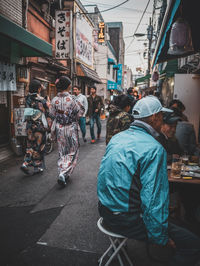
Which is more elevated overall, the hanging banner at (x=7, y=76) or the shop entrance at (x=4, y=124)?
the hanging banner at (x=7, y=76)

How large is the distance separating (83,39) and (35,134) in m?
13.9

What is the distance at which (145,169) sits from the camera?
1.87 meters

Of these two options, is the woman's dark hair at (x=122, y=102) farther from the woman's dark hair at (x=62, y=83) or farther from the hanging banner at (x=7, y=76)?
the hanging banner at (x=7, y=76)

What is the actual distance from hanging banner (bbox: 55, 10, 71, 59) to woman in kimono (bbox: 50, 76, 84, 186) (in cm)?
763

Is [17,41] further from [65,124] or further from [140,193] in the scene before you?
[140,193]

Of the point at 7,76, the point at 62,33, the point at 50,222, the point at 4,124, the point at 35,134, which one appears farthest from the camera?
the point at 62,33

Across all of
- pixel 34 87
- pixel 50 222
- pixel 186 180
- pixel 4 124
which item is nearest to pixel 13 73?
pixel 4 124

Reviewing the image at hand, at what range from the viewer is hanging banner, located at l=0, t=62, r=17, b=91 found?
6668 mm

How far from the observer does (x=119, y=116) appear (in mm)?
4375

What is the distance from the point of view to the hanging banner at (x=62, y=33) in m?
11.4

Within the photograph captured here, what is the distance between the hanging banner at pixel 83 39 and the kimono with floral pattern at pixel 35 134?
1119cm

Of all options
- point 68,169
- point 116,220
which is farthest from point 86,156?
point 116,220

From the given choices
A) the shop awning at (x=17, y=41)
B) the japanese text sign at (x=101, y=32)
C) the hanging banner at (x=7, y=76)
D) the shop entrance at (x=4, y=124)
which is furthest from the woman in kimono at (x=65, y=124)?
the japanese text sign at (x=101, y=32)

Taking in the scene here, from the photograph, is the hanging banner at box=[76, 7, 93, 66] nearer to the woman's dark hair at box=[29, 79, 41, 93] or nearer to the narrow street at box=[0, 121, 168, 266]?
the woman's dark hair at box=[29, 79, 41, 93]
